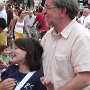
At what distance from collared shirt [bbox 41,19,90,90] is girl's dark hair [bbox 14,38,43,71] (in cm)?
14

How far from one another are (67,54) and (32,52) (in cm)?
48

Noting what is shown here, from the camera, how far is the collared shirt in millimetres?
2896

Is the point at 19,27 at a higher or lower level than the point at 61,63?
lower

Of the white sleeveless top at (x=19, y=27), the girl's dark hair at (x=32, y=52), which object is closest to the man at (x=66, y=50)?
the girl's dark hair at (x=32, y=52)

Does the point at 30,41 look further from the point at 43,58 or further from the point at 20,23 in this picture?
the point at 20,23

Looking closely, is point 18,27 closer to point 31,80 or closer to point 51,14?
point 31,80

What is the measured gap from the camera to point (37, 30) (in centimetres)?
1462

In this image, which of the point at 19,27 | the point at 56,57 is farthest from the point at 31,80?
the point at 19,27

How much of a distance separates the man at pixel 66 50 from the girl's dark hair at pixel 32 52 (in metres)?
0.11

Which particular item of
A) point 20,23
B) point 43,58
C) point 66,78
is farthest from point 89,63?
point 20,23

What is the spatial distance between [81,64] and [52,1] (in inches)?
25.1

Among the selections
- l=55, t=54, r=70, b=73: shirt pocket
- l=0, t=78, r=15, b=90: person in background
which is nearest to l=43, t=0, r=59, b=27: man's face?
l=55, t=54, r=70, b=73: shirt pocket

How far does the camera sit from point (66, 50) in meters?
3.00

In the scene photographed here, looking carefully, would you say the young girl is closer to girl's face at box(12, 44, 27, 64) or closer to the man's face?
girl's face at box(12, 44, 27, 64)
